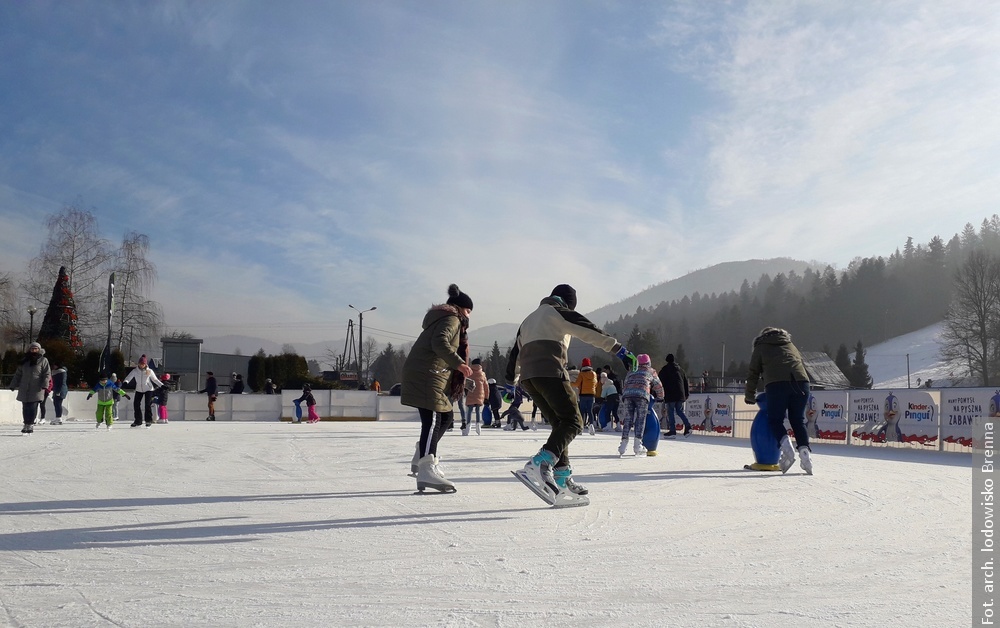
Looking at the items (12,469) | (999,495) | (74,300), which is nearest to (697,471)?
(999,495)

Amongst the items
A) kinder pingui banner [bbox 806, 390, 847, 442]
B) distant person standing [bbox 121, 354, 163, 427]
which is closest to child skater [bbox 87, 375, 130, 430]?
distant person standing [bbox 121, 354, 163, 427]

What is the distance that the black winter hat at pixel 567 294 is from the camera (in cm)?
620

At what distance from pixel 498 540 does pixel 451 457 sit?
562cm

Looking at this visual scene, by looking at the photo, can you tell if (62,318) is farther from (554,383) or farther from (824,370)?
(824,370)

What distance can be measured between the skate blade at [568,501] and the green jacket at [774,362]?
357 centimetres

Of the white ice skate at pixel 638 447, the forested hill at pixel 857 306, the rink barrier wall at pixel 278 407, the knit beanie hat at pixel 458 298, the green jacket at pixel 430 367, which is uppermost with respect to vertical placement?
the forested hill at pixel 857 306

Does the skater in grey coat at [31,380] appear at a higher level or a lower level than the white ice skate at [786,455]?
higher

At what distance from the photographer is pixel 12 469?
7.92 metres

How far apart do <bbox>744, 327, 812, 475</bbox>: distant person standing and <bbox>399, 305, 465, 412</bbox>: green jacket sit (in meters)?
3.65

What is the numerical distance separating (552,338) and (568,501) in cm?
118

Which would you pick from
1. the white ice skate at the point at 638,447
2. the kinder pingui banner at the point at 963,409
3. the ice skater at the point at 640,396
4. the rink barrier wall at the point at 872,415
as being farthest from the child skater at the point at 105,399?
the kinder pingui banner at the point at 963,409

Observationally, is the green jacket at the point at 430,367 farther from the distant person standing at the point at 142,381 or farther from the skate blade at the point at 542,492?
the distant person standing at the point at 142,381

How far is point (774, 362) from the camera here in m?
8.56

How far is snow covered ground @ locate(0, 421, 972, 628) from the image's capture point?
2.95 metres
